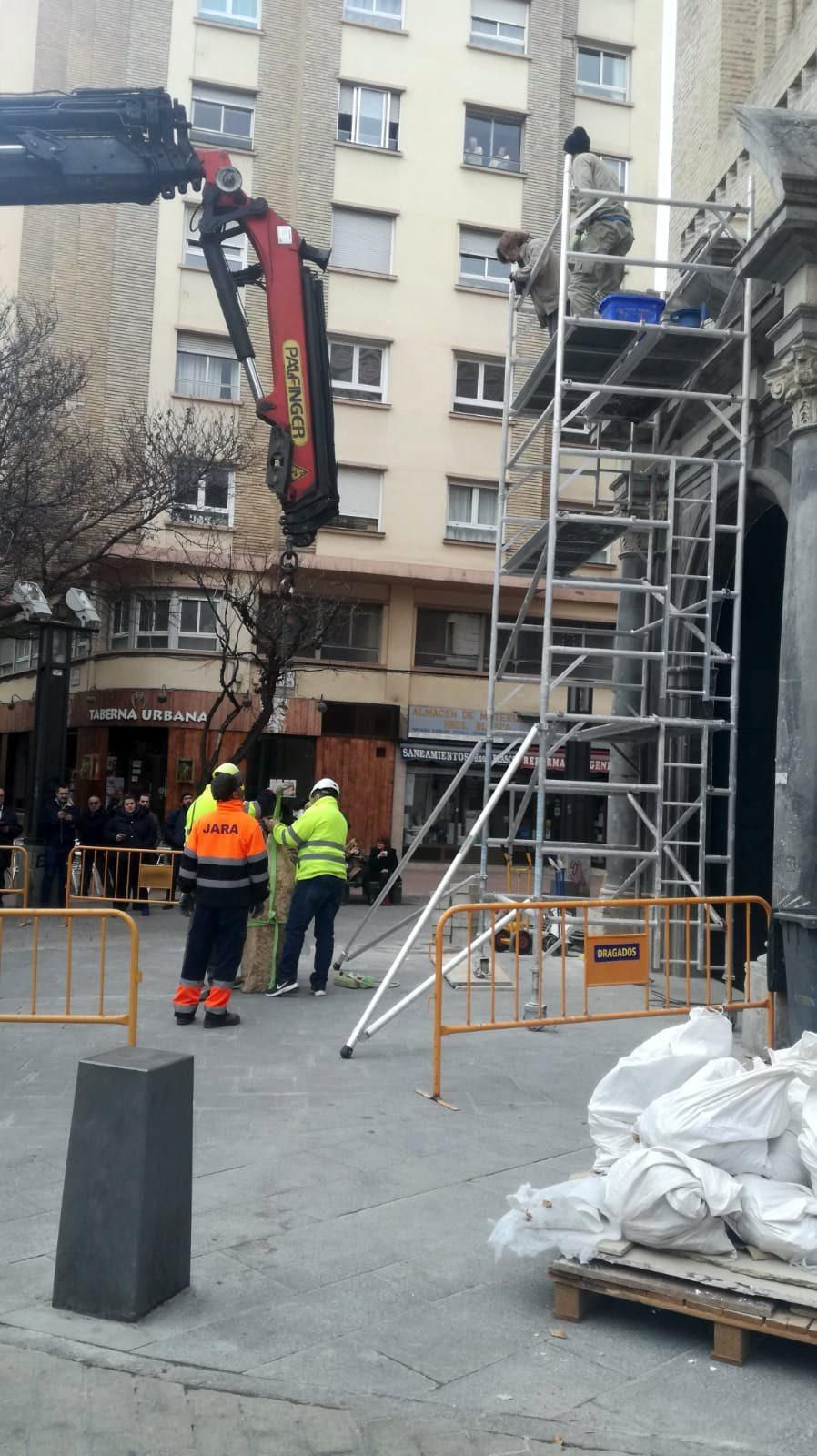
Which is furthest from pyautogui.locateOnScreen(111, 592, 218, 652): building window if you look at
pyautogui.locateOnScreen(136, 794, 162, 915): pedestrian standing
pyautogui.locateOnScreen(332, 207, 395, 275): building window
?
pyautogui.locateOnScreen(136, 794, 162, 915): pedestrian standing

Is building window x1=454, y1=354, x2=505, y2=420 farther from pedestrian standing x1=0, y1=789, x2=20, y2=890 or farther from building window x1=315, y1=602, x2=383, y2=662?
pedestrian standing x1=0, y1=789, x2=20, y2=890

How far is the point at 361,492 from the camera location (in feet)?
93.5

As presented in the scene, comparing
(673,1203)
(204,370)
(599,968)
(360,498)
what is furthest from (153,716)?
(673,1203)

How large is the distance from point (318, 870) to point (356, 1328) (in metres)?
5.99

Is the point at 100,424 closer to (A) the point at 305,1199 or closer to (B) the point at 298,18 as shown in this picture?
(B) the point at 298,18

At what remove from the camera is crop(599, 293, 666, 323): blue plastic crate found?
34.8ft

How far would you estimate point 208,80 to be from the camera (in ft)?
93.8

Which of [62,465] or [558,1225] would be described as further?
[62,465]

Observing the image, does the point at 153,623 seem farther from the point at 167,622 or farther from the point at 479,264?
the point at 479,264

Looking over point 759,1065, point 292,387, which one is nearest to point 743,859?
point 292,387

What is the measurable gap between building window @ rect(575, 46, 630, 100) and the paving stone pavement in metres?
30.1

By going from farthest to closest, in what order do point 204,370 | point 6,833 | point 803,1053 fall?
1. point 204,370
2. point 6,833
3. point 803,1053

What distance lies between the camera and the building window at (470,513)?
29016 mm

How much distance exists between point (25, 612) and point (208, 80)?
17.1m
